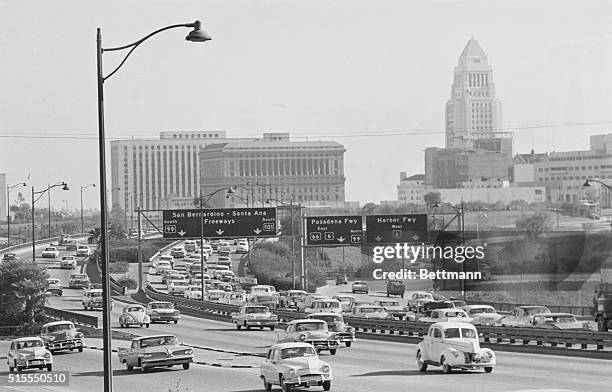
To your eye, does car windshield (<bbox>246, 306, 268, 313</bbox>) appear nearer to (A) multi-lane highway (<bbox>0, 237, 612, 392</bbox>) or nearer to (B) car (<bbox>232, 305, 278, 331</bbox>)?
(B) car (<bbox>232, 305, 278, 331</bbox>)

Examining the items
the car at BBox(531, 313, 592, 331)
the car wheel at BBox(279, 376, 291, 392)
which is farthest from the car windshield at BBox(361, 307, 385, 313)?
the car wheel at BBox(279, 376, 291, 392)

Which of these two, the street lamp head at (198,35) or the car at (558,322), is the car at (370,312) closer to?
the car at (558,322)

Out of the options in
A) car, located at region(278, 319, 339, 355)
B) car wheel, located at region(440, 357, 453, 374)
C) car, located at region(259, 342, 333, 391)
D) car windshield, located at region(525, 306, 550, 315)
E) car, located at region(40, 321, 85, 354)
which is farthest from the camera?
car windshield, located at region(525, 306, 550, 315)

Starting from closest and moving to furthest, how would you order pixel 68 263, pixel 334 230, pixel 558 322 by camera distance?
1. pixel 558 322
2. pixel 334 230
3. pixel 68 263

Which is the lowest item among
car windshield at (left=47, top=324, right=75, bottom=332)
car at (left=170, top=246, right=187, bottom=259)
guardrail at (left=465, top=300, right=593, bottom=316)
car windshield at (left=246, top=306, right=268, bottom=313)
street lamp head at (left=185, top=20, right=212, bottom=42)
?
guardrail at (left=465, top=300, right=593, bottom=316)

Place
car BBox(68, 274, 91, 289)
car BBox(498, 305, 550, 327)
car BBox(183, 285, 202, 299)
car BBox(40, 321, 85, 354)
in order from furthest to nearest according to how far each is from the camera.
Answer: car BBox(68, 274, 91, 289)
car BBox(183, 285, 202, 299)
car BBox(498, 305, 550, 327)
car BBox(40, 321, 85, 354)

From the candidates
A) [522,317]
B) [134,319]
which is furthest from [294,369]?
[134,319]

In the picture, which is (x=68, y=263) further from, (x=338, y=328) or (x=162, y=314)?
(x=338, y=328)
